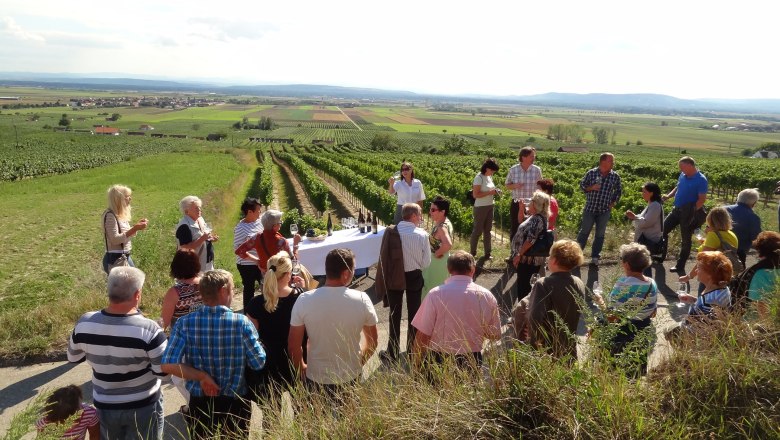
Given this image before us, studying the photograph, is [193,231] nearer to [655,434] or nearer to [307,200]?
[655,434]

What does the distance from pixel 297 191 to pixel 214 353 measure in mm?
27916

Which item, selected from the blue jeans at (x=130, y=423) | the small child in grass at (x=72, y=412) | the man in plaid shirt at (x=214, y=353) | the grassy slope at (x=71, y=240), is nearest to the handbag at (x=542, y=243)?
the man in plaid shirt at (x=214, y=353)

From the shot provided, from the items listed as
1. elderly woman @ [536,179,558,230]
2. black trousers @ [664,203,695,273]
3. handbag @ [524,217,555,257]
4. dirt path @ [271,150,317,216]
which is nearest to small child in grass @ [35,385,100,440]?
handbag @ [524,217,555,257]

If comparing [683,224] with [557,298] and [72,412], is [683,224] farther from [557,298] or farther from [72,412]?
[72,412]

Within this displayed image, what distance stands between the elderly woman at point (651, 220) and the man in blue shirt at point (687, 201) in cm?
59

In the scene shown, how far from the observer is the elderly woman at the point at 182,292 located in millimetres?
3760

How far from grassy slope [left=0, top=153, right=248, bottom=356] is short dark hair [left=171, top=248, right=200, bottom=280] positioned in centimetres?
261

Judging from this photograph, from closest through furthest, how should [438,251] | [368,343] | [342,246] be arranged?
1. [368,343]
2. [438,251]
3. [342,246]

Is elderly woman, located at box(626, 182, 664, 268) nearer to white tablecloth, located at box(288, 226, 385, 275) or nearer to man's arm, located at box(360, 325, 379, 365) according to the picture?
white tablecloth, located at box(288, 226, 385, 275)

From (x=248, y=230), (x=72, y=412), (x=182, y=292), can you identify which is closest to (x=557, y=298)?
(x=182, y=292)

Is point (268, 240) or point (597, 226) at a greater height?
point (268, 240)

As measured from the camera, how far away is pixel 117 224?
546 centimetres

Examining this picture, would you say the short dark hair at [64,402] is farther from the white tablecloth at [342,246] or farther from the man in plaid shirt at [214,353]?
the white tablecloth at [342,246]

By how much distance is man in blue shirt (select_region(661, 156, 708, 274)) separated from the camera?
7.40m
